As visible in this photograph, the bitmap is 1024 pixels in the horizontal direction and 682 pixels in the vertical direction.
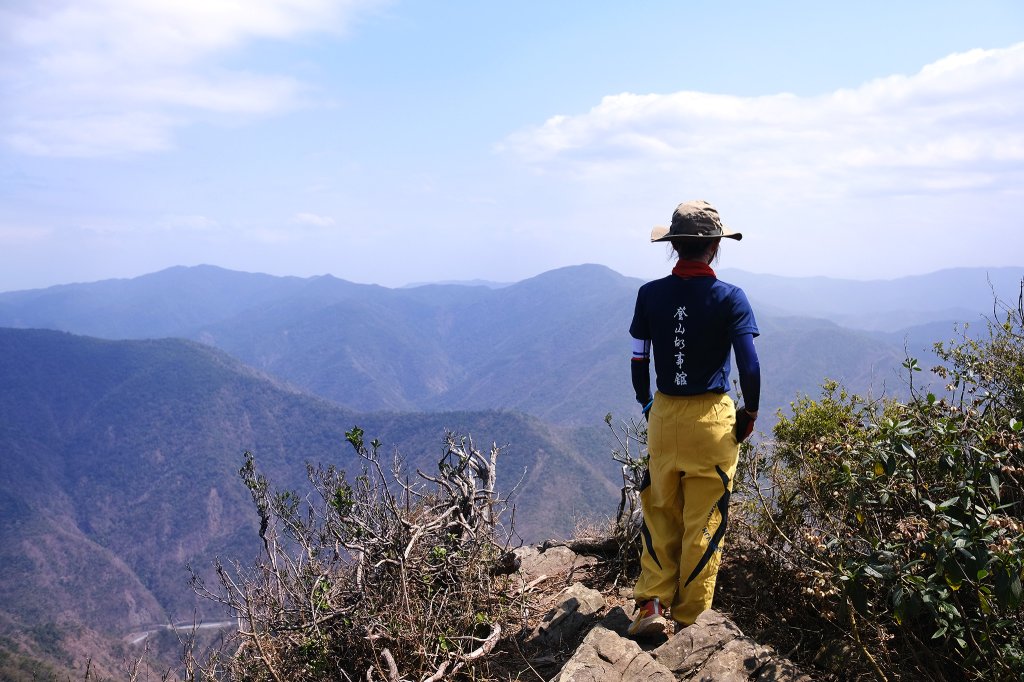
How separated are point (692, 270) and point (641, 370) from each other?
0.74m

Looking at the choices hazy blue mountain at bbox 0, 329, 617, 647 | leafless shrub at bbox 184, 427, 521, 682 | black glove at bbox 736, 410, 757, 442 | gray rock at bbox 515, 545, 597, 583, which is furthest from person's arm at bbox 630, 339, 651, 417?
hazy blue mountain at bbox 0, 329, 617, 647

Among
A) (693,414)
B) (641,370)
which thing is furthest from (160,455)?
(693,414)

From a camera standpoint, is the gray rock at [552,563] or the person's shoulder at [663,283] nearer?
the person's shoulder at [663,283]

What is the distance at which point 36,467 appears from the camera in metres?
147

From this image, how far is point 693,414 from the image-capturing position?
3770 millimetres

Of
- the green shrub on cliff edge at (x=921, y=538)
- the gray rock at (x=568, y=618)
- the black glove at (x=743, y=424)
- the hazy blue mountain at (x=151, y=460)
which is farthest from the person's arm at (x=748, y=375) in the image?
the hazy blue mountain at (x=151, y=460)

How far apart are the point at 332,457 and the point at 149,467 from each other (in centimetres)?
4491

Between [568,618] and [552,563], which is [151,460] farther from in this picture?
[568,618]

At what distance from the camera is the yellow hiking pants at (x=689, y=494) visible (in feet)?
12.3

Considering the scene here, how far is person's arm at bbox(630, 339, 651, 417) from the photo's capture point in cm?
414

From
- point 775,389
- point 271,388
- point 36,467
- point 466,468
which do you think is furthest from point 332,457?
point 466,468

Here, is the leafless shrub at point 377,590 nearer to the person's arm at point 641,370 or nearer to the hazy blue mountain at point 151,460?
the person's arm at point 641,370

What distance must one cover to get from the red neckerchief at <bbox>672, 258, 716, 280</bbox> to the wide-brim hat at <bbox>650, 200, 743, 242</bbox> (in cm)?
15

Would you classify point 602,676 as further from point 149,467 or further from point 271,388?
point 271,388
